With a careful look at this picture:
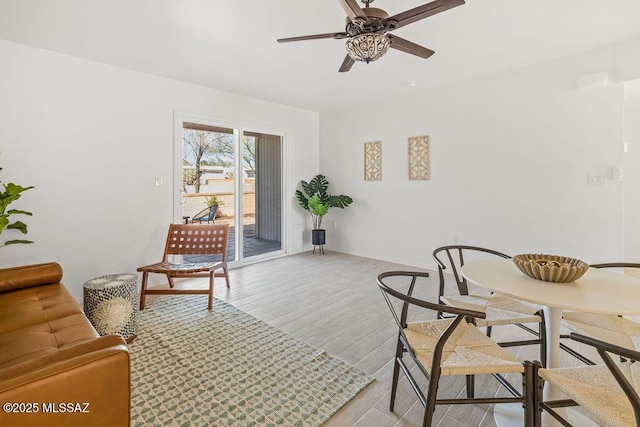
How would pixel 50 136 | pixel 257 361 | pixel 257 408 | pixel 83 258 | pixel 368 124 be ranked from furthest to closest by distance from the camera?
pixel 368 124 → pixel 83 258 → pixel 50 136 → pixel 257 361 → pixel 257 408

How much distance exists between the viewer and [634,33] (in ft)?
9.14

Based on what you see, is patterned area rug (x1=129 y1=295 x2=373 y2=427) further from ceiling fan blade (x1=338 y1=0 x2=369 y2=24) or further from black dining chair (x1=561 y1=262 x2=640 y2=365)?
ceiling fan blade (x1=338 y1=0 x2=369 y2=24)

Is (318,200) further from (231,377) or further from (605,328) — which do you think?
(605,328)

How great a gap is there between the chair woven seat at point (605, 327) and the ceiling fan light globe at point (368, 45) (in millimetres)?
1936

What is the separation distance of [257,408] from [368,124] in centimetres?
Answer: 437

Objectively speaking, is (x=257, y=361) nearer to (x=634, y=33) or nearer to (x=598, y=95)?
(x=598, y=95)

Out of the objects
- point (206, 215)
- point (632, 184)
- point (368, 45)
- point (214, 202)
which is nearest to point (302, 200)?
point (214, 202)

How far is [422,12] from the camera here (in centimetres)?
170

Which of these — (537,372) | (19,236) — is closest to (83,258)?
(19,236)

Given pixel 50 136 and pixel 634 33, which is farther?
pixel 50 136

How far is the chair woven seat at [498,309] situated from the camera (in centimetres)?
168

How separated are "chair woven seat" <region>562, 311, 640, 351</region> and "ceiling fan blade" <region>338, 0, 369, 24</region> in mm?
2019

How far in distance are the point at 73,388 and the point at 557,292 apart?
6.21ft

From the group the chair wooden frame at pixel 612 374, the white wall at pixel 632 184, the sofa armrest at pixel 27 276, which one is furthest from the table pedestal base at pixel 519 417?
the white wall at pixel 632 184
